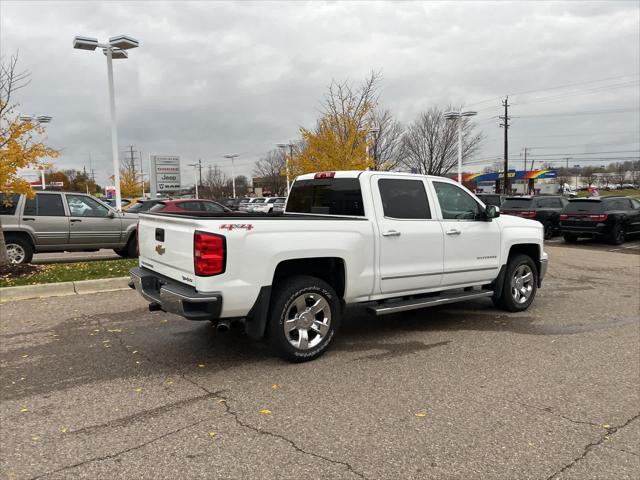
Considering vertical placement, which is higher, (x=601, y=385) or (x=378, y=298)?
(x=378, y=298)

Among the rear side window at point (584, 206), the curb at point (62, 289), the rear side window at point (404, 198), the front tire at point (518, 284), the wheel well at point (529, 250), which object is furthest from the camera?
the rear side window at point (584, 206)

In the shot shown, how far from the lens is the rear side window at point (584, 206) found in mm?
16344

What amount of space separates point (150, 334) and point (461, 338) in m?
3.67

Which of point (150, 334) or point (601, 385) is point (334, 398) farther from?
point (150, 334)

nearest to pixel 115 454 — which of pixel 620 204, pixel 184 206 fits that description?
pixel 184 206

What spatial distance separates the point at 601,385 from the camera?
4234mm

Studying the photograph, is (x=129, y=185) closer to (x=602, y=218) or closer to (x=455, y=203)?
(x=602, y=218)

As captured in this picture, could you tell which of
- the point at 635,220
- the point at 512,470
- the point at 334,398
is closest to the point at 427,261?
the point at 334,398

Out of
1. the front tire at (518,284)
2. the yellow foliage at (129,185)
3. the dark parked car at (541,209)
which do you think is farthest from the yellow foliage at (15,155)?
the yellow foliage at (129,185)

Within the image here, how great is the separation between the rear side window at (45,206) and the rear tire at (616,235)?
54.6ft

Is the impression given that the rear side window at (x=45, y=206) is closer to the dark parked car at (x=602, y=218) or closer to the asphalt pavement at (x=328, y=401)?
the asphalt pavement at (x=328, y=401)

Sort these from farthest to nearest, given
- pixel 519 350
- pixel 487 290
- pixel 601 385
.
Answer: pixel 487 290 → pixel 519 350 → pixel 601 385

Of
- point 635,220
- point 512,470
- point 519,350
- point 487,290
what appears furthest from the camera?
point 635,220

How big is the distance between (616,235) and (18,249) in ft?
57.7
